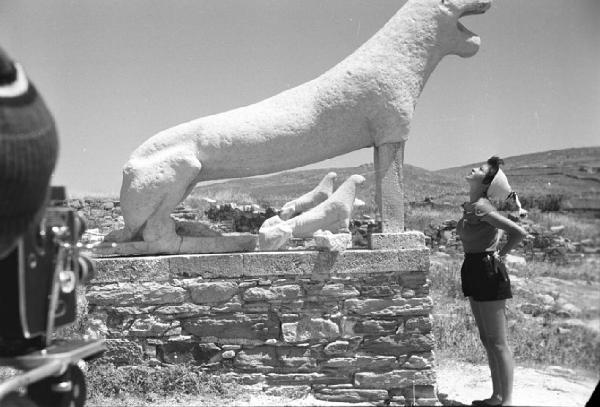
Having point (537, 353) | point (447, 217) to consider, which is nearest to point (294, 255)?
point (537, 353)

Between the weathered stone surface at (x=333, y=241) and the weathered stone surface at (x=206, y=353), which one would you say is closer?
the weathered stone surface at (x=333, y=241)

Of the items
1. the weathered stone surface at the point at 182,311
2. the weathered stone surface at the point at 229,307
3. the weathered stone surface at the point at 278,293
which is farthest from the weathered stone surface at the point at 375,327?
the weathered stone surface at the point at 182,311

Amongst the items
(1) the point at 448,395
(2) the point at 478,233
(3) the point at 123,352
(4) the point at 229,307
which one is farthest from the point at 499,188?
(3) the point at 123,352

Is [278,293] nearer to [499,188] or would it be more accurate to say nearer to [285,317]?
[285,317]

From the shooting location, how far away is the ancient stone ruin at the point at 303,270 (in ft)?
14.4

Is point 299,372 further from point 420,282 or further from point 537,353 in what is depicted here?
point 537,353

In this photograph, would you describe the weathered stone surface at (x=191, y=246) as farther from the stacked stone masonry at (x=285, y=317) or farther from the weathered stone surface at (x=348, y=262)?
the weathered stone surface at (x=348, y=262)

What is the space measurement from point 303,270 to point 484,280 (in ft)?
4.69

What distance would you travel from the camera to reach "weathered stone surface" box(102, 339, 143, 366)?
179 inches

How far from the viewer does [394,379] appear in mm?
4375

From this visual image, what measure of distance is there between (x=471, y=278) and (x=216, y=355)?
2.14 metres

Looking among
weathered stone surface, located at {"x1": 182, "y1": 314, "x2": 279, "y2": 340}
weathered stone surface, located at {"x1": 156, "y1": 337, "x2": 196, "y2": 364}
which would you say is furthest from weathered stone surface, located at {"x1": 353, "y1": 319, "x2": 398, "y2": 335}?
weathered stone surface, located at {"x1": 156, "y1": 337, "x2": 196, "y2": 364}

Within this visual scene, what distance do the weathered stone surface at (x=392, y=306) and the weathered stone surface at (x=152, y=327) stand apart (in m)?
1.50

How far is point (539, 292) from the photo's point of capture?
593 cm
